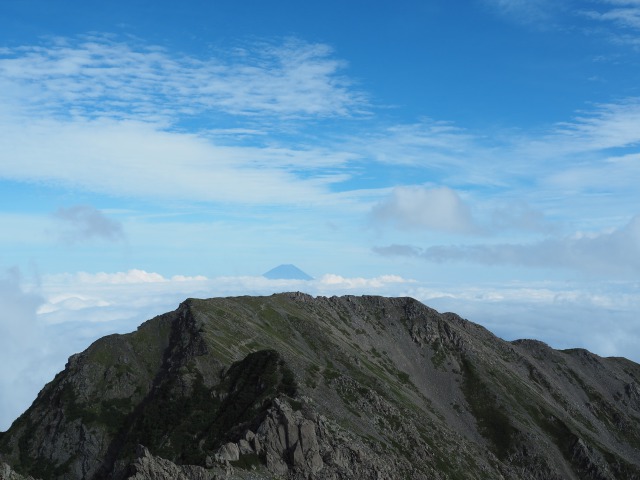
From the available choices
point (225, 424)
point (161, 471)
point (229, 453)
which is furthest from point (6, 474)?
point (225, 424)

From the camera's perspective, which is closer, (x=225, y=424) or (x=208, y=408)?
(x=225, y=424)

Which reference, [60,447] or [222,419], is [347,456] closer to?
[222,419]

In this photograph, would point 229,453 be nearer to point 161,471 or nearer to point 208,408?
point 161,471

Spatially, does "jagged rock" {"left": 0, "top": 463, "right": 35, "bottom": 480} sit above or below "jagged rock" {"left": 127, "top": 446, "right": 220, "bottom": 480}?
above

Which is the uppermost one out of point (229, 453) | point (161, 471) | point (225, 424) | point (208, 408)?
point (208, 408)

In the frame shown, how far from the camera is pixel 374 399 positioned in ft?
540

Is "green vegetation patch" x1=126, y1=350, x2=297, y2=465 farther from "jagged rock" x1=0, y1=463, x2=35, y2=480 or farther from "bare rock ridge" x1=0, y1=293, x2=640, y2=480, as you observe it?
"jagged rock" x1=0, y1=463, x2=35, y2=480

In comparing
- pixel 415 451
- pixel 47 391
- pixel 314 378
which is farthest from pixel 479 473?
pixel 47 391

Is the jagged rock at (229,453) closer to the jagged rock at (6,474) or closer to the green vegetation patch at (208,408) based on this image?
the green vegetation patch at (208,408)

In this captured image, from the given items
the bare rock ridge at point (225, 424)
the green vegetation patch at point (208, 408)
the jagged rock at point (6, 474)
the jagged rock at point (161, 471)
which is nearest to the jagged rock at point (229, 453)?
the bare rock ridge at point (225, 424)

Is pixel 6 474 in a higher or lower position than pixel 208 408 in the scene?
higher

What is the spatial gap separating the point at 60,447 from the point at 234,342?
57.2 m

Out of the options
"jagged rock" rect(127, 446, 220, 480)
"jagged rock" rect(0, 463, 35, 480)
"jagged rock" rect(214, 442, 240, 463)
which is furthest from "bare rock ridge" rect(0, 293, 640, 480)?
"jagged rock" rect(0, 463, 35, 480)

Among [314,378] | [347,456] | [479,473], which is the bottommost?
[479,473]
